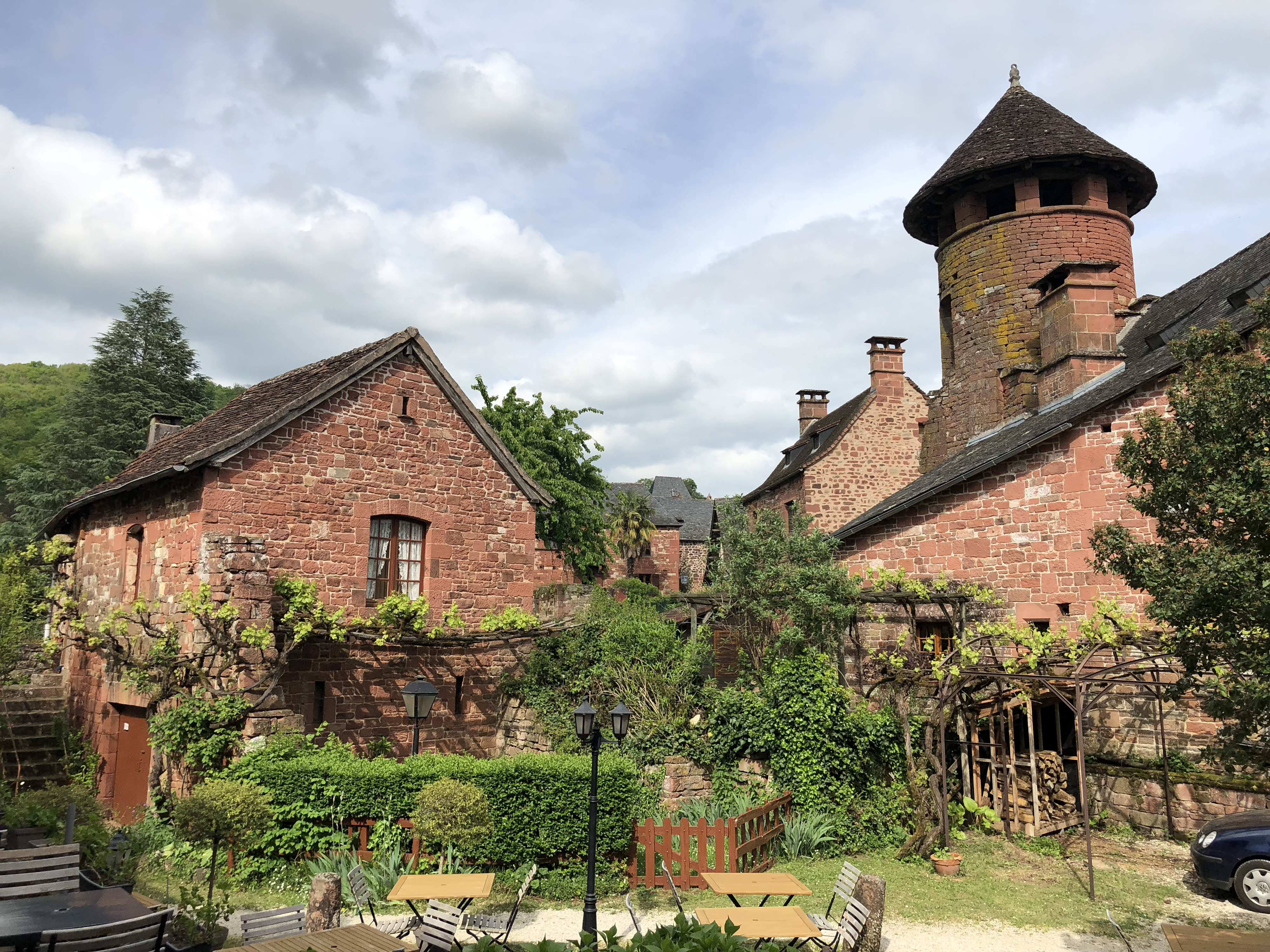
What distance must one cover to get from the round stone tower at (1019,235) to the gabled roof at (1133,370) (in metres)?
1.17

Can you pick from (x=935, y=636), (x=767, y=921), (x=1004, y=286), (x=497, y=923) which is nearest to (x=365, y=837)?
(x=497, y=923)

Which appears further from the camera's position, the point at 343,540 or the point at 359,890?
the point at 343,540

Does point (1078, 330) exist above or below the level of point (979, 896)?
above

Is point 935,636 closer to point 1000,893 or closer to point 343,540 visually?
point 1000,893

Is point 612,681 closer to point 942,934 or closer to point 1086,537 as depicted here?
point 942,934

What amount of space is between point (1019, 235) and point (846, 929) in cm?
1790

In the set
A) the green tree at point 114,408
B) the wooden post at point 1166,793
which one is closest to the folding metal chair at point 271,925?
the wooden post at point 1166,793

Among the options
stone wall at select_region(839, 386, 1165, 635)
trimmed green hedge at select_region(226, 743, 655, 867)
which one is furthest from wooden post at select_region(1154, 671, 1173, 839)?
trimmed green hedge at select_region(226, 743, 655, 867)

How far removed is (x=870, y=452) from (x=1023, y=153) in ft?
34.2

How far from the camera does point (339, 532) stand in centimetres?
1371

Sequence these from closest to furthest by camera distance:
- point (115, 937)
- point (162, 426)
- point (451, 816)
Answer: point (115, 937)
point (451, 816)
point (162, 426)

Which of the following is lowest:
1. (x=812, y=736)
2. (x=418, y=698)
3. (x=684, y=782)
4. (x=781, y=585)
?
(x=684, y=782)

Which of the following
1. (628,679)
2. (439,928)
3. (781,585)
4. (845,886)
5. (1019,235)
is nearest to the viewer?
(439,928)

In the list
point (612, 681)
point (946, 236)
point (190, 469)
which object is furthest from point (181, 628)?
point (946, 236)
